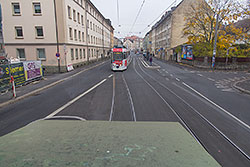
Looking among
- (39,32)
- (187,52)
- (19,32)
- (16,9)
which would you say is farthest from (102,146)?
(187,52)

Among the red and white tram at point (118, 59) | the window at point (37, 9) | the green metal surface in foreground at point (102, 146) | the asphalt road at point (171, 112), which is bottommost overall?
the asphalt road at point (171, 112)

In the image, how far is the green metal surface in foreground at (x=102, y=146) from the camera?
1832 millimetres

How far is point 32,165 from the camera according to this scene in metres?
1.74

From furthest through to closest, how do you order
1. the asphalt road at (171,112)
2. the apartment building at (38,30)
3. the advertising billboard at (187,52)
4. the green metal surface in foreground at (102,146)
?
the advertising billboard at (187,52), the apartment building at (38,30), the asphalt road at (171,112), the green metal surface in foreground at (102,146)

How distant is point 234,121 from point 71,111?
675 centimetres

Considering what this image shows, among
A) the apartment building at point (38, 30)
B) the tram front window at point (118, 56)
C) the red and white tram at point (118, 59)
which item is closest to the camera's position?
the apartment building at point (38, 30)

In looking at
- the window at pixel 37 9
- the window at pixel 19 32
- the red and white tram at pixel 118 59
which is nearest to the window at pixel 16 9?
the window at pixel 19 32

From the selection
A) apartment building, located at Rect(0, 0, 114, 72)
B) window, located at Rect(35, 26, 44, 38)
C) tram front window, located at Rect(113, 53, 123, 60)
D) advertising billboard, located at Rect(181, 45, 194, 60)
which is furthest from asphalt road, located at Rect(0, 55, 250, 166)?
Answer: advertising billboard, located at Rect(181, 45, 194, 60)

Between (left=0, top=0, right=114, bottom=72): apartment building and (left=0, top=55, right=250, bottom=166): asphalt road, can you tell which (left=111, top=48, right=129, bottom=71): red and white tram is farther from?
(left=0, top=55, right=250, bottom=166): asphalt road

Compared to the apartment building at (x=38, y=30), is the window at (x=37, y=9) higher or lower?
higher

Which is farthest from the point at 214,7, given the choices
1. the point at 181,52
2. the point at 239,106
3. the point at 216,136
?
the point at 216,136

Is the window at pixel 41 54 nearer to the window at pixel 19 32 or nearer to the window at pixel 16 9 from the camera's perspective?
the window at pixel 19 32

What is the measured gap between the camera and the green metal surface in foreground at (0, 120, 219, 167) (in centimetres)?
183

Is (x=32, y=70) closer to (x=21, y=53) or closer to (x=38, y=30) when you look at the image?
(x=38, y=30)
